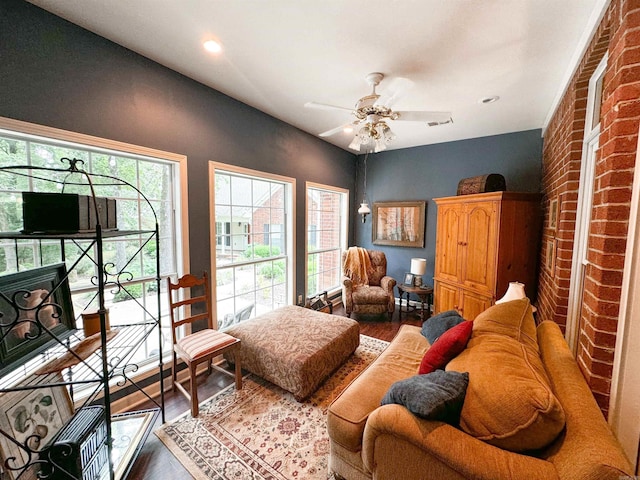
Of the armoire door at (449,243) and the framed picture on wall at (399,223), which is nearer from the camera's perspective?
the armoire door at (449,243)

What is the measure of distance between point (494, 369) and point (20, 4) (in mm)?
3227

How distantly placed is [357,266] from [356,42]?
117 inches

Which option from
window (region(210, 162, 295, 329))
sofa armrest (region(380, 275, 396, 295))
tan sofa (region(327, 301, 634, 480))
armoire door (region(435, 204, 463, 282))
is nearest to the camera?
tan sofa (region(327, 301, 634, 480))

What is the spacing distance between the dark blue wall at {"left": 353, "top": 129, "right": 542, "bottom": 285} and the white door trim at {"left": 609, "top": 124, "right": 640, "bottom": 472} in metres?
2.81

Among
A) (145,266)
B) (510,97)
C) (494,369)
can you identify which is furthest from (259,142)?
(494,369)

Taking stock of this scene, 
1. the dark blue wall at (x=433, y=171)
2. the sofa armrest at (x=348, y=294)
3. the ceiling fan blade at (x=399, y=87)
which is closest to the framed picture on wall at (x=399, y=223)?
the dark blue wall at (x=433, y=171)

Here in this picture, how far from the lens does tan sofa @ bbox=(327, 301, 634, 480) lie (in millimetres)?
837

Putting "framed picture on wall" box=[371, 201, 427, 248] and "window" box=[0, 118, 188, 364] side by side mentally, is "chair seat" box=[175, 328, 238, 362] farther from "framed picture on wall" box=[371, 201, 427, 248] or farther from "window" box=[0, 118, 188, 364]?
"framed picture on wall" box=[371, 201, 427, 248]

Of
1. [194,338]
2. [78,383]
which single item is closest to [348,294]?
[194,338]

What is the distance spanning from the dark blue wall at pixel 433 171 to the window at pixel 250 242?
6.35ft

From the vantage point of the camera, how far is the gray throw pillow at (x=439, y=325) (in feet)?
6.85

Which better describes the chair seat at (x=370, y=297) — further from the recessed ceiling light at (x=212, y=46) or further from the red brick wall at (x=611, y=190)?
the recessed ceiling light at (x=212, y=46)

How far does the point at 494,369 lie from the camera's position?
113 cm

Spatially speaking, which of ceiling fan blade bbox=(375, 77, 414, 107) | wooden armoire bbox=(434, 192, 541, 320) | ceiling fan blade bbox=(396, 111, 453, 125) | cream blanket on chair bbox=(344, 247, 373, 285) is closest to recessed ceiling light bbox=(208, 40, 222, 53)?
ceiling fan blade bbox=(375, 77, 414, 107)
